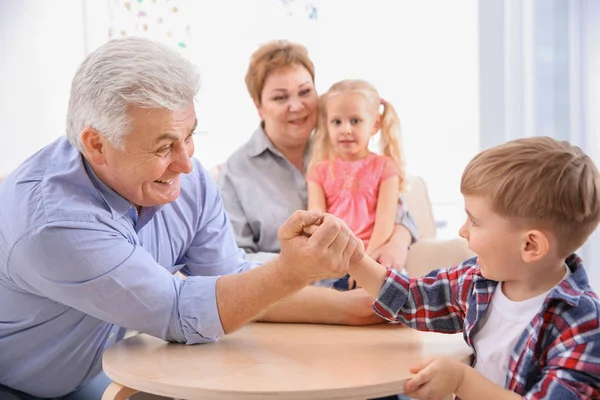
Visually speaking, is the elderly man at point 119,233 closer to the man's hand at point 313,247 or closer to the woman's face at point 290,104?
the man's hand at point 313,247

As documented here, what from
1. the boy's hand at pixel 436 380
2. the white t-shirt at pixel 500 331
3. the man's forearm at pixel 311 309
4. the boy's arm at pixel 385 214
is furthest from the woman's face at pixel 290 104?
the boy's hand at pixel 436 380

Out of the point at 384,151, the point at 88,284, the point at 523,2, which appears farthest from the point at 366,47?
the point at 88,284

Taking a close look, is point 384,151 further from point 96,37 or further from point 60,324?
point 96,37

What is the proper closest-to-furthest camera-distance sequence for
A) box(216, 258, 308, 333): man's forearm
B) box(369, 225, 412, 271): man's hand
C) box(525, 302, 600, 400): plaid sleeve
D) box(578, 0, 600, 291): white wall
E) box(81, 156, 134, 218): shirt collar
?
box(525, 302, 600, 400): plaid sleeve → box(216, 258, 308, 333): man's forearm → box(81, 156, 134, 218): shirt collar → box(369, 225, 412, 271): man's hand → box(578, 0, 600, 291): white wall

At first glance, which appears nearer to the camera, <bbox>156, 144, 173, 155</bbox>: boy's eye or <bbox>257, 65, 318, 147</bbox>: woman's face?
<bbox>156, 144, 173, 155</bbox>: boy's eye

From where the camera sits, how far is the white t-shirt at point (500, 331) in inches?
51.0

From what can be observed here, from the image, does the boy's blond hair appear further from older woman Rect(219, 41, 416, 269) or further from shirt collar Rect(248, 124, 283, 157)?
shirt collar Rect(248, 124, 283, 157)

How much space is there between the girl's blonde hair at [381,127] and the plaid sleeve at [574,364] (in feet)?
4.41

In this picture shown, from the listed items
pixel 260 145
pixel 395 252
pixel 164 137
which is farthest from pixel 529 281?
pixel 260 145

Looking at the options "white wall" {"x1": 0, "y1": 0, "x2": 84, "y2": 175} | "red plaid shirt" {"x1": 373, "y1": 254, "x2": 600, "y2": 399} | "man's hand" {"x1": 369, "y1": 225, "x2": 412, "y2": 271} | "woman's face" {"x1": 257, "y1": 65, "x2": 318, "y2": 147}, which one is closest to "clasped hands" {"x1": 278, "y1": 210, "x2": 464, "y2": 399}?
"red plaid shirt" {"x1": 373, "y1": 254, "x2": 600, "y2": 399}

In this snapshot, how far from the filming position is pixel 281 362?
1.36 m

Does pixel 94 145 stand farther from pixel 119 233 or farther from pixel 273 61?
pixel 273 61

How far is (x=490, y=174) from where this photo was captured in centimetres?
128

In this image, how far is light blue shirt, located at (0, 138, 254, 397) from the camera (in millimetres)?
1373
